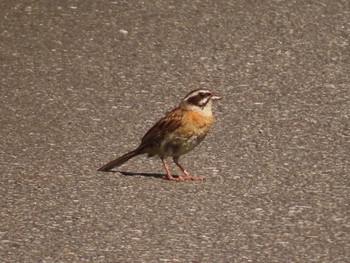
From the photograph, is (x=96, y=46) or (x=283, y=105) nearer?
(x=283, y=105)

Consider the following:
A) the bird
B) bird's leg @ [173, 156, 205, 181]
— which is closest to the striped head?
the bird

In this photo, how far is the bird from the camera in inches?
363

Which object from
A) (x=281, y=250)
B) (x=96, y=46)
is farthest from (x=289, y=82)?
(x=281, y=250)

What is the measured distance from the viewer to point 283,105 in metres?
11.0

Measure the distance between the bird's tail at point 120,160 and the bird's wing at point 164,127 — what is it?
0.10m

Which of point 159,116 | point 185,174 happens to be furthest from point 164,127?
point 159,116

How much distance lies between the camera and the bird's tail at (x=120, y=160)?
9.41 metres

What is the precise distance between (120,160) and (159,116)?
4.84ft

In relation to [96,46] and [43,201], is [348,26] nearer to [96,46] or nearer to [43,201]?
[96,46]

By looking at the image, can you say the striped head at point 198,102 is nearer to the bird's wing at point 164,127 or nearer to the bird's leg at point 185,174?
the bird's wing at point 164,127

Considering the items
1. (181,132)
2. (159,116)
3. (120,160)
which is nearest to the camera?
(181,132)

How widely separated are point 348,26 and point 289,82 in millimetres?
1535

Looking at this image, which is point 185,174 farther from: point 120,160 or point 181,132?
point 120,160

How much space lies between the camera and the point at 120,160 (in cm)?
945
